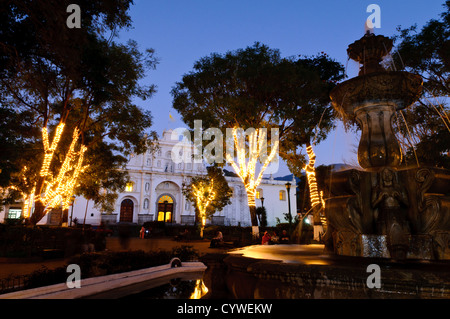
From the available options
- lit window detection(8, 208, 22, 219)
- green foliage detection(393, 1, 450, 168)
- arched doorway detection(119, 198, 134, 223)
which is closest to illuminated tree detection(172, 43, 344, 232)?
green foliage detection(393, 1, 450, 168)

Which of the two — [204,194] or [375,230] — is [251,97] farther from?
[204,194]

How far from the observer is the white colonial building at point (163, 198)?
38.2m

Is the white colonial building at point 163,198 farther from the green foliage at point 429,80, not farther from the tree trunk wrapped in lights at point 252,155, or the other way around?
the green foliage at point 429,80

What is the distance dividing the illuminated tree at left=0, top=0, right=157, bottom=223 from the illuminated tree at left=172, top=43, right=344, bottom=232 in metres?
4.23

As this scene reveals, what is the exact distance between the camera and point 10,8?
6129mm

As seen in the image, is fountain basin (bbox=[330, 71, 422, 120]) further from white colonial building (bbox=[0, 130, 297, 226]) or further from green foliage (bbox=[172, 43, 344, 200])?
white colonial building (bbox=[0, 130, 297, 226])

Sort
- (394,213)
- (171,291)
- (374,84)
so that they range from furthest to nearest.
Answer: (171,291)
(374,84)
(394,213)

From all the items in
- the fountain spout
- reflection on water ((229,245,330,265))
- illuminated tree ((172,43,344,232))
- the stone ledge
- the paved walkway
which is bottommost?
the paved walkway

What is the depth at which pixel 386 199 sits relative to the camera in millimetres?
3836

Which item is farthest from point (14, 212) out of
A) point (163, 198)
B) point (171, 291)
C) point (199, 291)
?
point (199, 291)

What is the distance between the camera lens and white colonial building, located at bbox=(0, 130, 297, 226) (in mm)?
38156

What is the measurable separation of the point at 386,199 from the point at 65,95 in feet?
49.8

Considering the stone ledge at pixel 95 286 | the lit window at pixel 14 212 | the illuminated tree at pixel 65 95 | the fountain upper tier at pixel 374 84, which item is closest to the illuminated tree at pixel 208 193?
the illuminated tree at pixel 65 95
